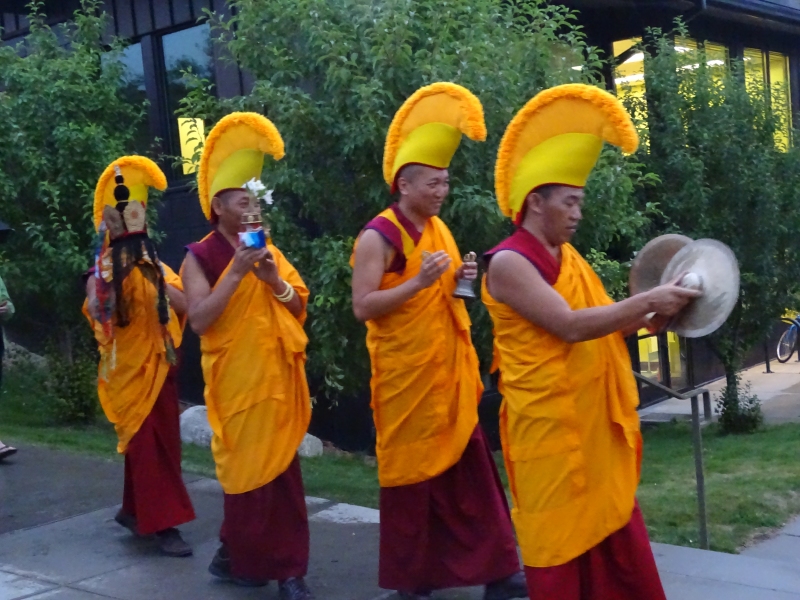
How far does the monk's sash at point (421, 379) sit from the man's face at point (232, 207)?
Result: 633 mm

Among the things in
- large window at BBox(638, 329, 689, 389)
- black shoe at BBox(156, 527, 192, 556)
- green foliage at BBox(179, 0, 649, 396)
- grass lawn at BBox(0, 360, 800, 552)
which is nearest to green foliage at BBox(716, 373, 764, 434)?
grass lawn at BBox(0, 360, 800, 552)

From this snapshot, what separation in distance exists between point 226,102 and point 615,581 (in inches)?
172

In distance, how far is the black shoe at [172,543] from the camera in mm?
4719

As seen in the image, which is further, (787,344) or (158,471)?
(787,344)

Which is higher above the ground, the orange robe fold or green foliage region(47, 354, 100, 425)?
the orange robe fold

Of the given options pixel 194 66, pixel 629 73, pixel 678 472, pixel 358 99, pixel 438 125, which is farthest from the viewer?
pixel 629 73

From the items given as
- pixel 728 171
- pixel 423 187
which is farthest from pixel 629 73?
pixel 423 187

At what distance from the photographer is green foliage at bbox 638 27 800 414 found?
26.9ft

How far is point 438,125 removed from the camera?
379 cm

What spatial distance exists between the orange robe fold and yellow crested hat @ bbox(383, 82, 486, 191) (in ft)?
2.46

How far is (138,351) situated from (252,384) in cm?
115

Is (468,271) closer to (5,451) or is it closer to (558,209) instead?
(558,209)

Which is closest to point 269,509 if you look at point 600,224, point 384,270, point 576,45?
point 384,270

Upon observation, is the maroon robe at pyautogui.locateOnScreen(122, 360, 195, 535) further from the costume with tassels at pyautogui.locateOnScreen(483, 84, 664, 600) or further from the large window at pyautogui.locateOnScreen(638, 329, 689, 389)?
the large window at pyautogui.locateOnScreen(638, 329, 689, 389)
